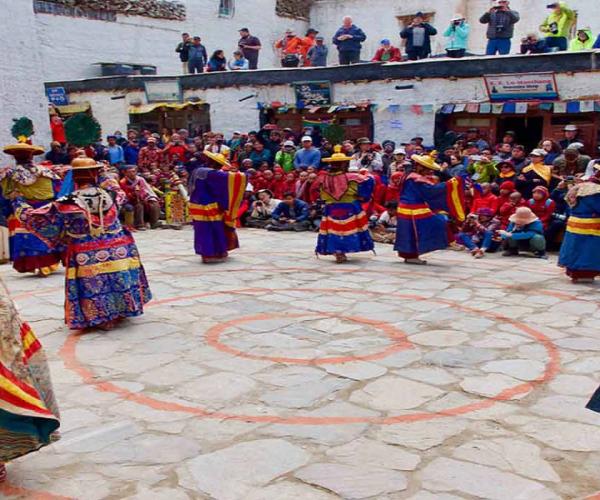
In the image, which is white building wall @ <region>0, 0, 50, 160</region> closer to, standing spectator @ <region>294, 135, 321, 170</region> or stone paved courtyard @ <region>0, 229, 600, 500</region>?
standing spectator @ <region>294, 135, 321, 170</region>

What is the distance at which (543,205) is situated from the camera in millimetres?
10922

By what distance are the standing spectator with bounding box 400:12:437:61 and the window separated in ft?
33.9

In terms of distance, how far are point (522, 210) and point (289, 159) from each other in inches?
221

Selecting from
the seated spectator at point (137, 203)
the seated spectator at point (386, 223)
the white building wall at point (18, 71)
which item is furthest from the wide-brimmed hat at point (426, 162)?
the white building wall at point (18, 71)

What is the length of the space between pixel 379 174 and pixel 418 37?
15.1ft

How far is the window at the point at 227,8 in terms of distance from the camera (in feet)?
81.4

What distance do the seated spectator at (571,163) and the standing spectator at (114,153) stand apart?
890 cm

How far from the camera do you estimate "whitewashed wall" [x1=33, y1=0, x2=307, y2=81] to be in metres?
20.9

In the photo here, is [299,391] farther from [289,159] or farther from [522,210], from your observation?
[289,159]

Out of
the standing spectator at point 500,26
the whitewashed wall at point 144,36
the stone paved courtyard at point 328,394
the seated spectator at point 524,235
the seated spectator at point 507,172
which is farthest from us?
the whitewashed wall at point 144,36

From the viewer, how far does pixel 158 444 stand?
4.23m

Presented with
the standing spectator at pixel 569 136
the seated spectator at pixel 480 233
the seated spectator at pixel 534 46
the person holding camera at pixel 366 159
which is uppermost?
the seated spectator at pixel 534 46

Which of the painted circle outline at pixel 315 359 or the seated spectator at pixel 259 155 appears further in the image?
the seated spectator at pixel 259 155

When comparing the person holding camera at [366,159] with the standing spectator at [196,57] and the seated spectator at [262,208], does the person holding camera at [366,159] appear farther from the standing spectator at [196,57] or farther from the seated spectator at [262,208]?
the standing spectator at [196,57]
